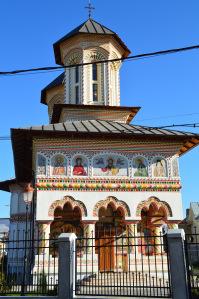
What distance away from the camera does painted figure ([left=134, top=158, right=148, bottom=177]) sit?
51.0 feet

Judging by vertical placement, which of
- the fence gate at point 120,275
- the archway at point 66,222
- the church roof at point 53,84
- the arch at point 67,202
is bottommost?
the fence gate at point 120,275

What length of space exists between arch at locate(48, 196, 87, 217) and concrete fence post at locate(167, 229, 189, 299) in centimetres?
662

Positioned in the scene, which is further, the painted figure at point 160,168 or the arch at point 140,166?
the painted figure at point 160,168

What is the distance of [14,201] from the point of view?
2169cm

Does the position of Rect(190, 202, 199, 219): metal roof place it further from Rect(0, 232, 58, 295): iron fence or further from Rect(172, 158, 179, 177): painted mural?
Rect(0, 232, 58, 295): iron fence

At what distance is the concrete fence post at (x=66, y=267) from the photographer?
8.71 metres

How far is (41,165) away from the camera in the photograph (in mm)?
15117

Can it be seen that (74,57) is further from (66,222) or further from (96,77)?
(66,222)

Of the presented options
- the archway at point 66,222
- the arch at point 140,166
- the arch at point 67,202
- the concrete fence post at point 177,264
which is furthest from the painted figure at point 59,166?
the concrete fence post at point 177,264

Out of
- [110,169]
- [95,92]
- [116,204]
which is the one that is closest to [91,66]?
[95,92]

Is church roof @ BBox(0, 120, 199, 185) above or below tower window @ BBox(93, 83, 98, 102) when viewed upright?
below

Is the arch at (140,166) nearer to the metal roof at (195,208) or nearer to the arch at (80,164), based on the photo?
the arch at (80,164)

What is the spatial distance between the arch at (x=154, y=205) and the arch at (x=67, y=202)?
2040 millimetres

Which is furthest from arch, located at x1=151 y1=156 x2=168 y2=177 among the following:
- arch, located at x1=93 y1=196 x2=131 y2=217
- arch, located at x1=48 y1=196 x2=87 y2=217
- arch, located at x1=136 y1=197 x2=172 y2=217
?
arch, located at x1=48 y1=196 x2=87 y2=217
